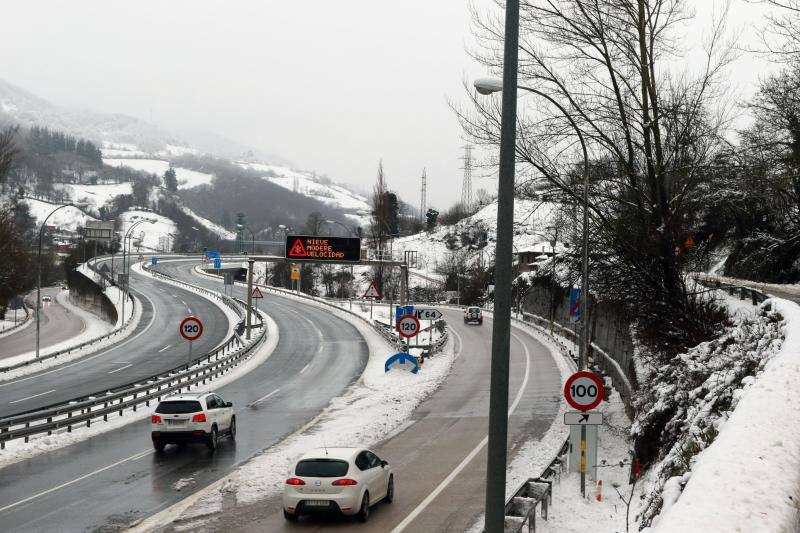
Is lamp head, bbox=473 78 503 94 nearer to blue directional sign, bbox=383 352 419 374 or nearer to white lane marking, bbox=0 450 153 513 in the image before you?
white lane marking, bbox=0 450 153 513

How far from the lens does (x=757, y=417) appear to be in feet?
31.0

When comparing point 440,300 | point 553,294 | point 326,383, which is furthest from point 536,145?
point 440,300

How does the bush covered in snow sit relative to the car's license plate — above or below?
above

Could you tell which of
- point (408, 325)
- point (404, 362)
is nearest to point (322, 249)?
point (404, 362)

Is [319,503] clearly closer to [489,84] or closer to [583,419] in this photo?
[583,419]

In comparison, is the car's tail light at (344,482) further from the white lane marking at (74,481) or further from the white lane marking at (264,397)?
the white lane marking at (264,397)

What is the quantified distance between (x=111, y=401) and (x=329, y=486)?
18.0 m

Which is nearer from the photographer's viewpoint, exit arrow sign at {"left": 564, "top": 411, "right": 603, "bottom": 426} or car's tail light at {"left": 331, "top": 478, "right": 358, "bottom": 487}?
car's tail light at {"left": 331, "top": 478, "right": 358, "bottom": 487}

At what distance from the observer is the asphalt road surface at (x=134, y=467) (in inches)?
608

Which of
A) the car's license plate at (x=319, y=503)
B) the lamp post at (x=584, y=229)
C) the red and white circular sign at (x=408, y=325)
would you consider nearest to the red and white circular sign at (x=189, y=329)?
the red and white circular sign at (x=408, y=325)

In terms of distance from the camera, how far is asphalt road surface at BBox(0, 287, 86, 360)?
7673 cm

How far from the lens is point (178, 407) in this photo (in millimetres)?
22281

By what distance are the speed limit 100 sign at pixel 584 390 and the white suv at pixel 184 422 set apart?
35.6ft

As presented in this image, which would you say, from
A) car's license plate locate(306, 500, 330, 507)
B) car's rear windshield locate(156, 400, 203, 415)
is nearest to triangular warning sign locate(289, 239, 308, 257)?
car's rear windshield locate(156, 400, 203, 415)
